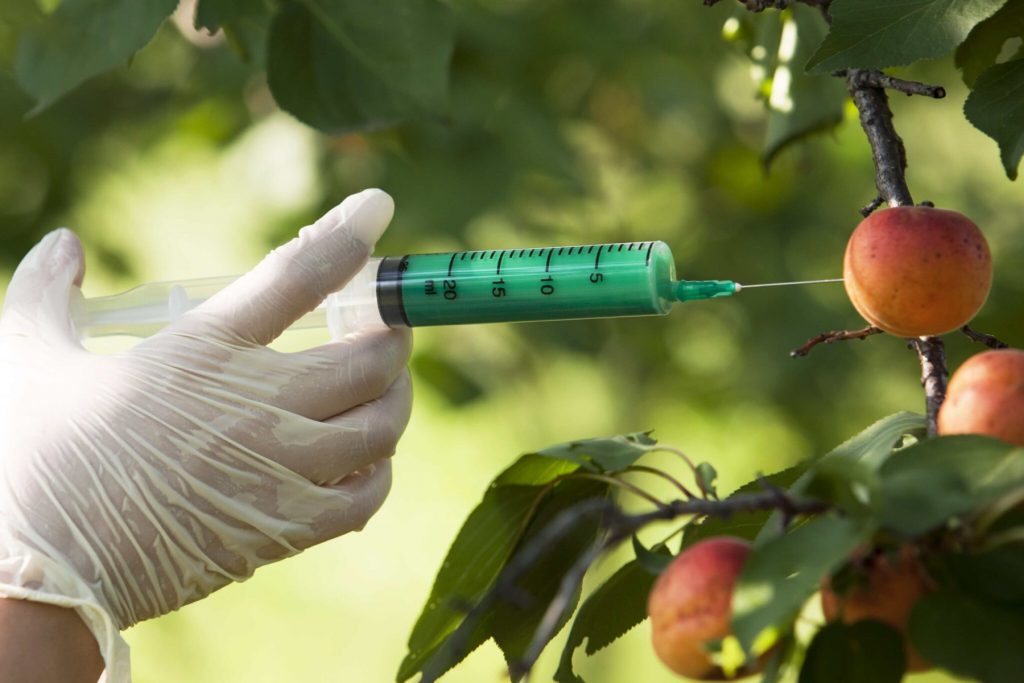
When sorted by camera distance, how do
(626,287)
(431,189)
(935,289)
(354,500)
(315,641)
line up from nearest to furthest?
(935,289), (626,287), (354,500), (431,189), (315,641)

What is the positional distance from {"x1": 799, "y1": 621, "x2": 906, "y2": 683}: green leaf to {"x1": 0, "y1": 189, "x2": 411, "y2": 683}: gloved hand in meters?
0.49

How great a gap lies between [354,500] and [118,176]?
1.80 metres

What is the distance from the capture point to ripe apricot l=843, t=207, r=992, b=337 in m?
0.49

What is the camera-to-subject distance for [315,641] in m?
2.36

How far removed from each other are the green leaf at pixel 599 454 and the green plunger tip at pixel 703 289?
6.7 inches

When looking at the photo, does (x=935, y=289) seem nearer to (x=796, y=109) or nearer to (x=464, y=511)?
(x=796, y=109)

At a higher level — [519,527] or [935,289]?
[935,289]

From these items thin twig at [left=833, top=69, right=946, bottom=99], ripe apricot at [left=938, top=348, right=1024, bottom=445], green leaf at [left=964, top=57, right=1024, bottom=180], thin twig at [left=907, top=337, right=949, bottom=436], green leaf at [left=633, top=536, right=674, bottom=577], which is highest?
thin twig at [left=833, top=69, right=946, bottom=99]

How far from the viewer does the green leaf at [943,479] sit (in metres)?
0.33

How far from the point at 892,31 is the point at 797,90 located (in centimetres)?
40

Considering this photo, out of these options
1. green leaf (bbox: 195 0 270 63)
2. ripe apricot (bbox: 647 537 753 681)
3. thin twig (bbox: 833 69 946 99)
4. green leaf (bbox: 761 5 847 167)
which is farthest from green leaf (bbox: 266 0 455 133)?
ripe apricot (bbox: 647 537 753 681)

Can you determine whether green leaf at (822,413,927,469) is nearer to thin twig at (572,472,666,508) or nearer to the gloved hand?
thin twig at (572,472,666,508)

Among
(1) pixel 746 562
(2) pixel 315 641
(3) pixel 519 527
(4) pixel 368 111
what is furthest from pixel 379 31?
(2) pixel 315 641

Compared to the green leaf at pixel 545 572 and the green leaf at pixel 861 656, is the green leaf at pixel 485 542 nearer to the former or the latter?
the green leaf at pixel 545 572
